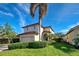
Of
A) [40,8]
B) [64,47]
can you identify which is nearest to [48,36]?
[64,47]

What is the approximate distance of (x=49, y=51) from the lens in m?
3.44

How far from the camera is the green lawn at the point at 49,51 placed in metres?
3.42

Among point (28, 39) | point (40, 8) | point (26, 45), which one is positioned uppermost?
point (40, 8)

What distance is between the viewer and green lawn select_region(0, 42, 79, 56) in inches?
134

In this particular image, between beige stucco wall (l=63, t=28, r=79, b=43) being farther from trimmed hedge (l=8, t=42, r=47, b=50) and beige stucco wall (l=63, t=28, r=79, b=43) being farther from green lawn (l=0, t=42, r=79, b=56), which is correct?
trimmed hedge (l=8, t=42, r=47, b=50)

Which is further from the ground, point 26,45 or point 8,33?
point 8,33

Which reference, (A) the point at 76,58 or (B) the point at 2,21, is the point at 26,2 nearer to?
(B) the point at 2,21

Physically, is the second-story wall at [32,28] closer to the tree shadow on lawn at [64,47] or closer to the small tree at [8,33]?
the small tree at [8,33]

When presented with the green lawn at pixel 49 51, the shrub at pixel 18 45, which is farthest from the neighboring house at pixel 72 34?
the shrub at pixel 18 45

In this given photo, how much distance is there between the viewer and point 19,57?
11.2ft

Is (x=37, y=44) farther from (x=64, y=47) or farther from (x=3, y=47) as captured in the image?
(x=3, y=47)

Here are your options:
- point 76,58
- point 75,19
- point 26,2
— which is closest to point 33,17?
point 26,2

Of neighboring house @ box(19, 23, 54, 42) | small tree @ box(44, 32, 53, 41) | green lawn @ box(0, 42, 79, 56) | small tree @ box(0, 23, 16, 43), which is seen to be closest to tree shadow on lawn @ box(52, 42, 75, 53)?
green lawn @ box(0, 42, 79, 56)

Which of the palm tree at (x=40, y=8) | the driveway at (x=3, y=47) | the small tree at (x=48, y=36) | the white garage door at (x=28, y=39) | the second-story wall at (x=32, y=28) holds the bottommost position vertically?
the driveway at (x=3, y=47)
